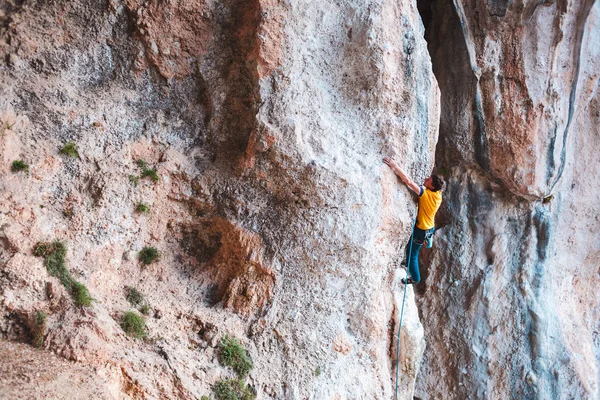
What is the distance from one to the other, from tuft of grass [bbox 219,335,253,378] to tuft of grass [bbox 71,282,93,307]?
5.24 ft

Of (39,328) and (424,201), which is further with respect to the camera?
(424,201)

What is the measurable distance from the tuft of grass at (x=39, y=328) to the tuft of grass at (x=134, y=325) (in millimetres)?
799

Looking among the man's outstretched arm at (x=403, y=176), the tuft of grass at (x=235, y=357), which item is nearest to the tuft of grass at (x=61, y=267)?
the tuft of grass at (x=235, y=357)

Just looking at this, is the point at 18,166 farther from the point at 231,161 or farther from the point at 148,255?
the point at 231,161

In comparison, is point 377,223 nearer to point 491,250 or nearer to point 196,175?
point 196,175

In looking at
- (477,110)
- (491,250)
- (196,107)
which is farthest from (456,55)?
(196,107)

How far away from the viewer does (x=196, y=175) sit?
23.6 feet

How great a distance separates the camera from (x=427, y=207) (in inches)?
314

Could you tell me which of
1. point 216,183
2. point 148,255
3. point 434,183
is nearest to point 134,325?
point 148,255

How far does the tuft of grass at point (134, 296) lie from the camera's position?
661cm

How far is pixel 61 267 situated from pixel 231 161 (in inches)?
93.9

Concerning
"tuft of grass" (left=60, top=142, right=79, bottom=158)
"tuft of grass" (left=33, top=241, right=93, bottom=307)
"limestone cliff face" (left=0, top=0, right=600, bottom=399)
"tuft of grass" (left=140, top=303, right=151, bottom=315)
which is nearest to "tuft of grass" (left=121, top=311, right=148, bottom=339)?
"limestone cliff face" (left=0, top=0, right=600, bottom=399)

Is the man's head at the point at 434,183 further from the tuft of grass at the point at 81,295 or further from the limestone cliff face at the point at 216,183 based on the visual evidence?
the tuft of grass at the point at 81,295

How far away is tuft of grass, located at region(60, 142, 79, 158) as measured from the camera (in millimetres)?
6664
